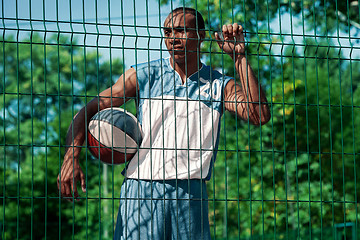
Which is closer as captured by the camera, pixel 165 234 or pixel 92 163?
pixel 165 234

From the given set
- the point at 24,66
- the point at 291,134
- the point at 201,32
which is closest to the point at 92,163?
the point at 24,66

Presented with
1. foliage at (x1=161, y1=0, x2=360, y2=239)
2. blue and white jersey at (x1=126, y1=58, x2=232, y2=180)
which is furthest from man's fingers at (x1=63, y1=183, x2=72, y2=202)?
foliage at (x1=161, y1=0, x2=360, y2=239)

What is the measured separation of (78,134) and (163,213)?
806mm

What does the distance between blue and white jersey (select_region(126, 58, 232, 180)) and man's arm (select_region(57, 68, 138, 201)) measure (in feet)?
0.45

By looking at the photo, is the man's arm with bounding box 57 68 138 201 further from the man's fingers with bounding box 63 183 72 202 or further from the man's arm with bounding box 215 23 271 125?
the man's arm with bounding box 215 23 271 125

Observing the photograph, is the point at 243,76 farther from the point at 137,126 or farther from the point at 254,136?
the point at 254,136

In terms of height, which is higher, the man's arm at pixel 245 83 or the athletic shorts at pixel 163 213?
the man's arm at pixel 245 83

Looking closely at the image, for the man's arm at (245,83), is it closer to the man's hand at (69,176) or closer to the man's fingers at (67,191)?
the man's hand at (69,176)

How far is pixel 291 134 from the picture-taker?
17.1 meters

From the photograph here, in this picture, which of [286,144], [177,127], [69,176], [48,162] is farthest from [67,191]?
[48,162]

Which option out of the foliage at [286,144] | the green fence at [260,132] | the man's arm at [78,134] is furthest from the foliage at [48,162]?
the man's arm at [78,134]

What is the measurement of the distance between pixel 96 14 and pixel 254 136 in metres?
12.2

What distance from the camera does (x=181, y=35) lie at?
4484 mm

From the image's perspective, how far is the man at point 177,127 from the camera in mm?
4324
